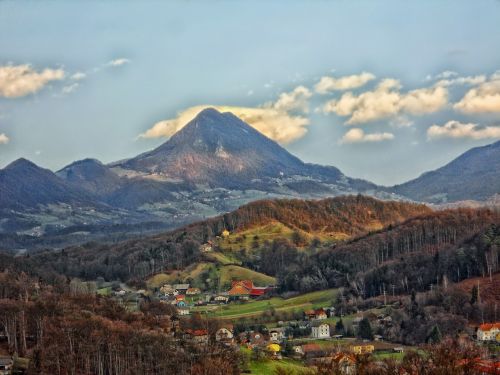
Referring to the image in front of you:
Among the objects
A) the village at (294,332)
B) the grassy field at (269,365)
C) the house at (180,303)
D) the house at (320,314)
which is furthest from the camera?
the house at (180,303)

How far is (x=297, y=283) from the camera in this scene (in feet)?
424

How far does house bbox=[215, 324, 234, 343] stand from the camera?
81738 mm

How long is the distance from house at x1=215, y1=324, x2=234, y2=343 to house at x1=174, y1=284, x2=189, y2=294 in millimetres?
47652

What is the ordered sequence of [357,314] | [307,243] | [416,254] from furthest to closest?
[307,243] < [416,254] < [357,314]

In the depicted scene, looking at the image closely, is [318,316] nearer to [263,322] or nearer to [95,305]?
[263,322]

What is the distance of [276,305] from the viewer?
118m

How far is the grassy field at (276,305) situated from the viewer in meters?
112

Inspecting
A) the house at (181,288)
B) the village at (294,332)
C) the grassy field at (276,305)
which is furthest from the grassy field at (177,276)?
the grassy field at (276,305)

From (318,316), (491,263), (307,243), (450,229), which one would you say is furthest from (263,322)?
(307,243)

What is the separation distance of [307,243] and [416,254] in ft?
169

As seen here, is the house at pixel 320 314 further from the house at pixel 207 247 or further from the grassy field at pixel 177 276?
the house at pixel 207 247

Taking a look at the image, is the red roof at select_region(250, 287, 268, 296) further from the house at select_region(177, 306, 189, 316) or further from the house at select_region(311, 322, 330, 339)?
the house at select_region(311, 322, 330, 339)

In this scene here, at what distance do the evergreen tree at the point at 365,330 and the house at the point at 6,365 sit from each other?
39646 mm

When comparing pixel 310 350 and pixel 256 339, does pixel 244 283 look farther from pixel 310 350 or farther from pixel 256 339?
pixel 310 350
